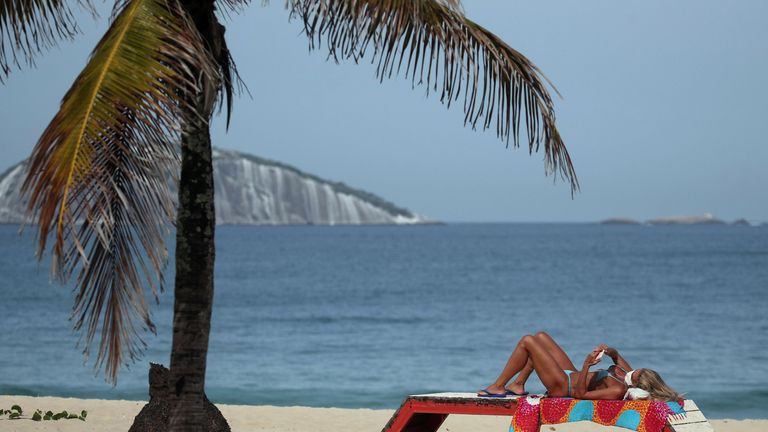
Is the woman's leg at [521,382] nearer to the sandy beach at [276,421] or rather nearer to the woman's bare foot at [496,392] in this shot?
the woman's bare foot at [496,392]

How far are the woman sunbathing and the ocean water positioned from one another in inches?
306

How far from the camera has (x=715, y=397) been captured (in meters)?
17.5

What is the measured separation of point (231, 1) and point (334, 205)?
164 meters

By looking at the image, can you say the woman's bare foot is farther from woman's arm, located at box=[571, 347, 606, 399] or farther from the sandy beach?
the sandy beach

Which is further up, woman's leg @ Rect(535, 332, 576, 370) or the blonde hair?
woman's leg @ Rect(535, 332, 576, 370)

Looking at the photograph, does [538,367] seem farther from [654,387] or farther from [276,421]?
[276,421]

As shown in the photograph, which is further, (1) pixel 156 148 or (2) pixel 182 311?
(2) pixel 182 311

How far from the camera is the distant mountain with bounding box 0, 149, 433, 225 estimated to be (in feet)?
454

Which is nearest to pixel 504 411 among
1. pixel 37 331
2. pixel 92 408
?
pixel 92 408

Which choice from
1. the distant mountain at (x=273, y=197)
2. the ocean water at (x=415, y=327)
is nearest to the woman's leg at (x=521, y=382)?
the ocean water at (x=415, y=327)

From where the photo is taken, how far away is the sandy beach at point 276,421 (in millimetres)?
9989

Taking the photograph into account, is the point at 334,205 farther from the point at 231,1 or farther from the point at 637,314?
the point at 231,1

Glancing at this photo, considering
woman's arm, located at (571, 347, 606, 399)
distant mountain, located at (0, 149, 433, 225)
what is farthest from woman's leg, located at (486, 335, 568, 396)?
distant mountain, located at (0, 149, 433, 225)

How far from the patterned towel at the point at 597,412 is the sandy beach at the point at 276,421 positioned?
4101 mm
